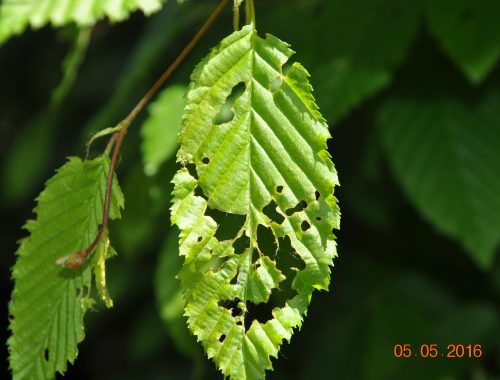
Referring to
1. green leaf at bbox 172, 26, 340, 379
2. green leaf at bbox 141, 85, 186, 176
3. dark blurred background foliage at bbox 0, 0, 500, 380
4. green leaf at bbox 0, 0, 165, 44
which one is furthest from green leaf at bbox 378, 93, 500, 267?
green leaf at bbox 172, 26, 340, 379

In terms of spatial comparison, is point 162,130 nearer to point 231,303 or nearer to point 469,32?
point 231,303

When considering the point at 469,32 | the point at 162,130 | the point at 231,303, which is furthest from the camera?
the point at 162,130

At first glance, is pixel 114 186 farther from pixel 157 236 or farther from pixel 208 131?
pixel 157 236

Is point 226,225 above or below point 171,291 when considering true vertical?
above

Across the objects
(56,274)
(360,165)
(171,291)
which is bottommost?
(360,165)

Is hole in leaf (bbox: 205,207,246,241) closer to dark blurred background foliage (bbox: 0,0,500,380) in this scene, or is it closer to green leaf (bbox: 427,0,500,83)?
dark blurred background foliage (bbox: 0,0,500,380)
